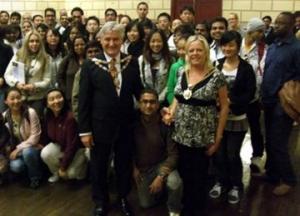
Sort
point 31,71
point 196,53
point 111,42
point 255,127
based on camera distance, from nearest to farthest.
→ point 196,53 → point 111,42 → point 255,127 → point 31,71

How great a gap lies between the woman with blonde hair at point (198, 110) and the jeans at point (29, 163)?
1389mm

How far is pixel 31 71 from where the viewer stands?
12.5 ft

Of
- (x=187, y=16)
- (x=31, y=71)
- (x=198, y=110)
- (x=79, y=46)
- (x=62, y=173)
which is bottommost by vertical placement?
(x=62, y=173)

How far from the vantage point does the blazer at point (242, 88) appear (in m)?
2.95

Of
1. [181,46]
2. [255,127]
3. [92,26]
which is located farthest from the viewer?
[92,26]

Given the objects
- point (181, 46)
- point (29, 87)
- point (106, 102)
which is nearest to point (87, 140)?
point (106, 102)

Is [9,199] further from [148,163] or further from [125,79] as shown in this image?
[125,79]

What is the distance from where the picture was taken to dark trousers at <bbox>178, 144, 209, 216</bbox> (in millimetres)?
2732

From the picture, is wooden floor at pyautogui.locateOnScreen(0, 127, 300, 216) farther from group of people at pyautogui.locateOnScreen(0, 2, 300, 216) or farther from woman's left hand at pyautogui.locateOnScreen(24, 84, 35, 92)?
woman's left hand at pyautogui.locateOnScreen(24, 84, 35, 92)

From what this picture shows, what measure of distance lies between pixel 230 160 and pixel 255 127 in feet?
2.43

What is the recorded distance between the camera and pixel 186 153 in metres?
2.75

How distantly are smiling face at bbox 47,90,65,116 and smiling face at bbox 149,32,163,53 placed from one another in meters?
0.91

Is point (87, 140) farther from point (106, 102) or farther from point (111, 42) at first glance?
A: point (111, 42)

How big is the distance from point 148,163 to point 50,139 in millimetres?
1015
